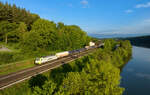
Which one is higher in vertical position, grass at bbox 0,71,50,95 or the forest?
the forest

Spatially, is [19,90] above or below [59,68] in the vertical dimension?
below

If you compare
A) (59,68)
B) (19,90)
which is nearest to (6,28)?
(59,68)

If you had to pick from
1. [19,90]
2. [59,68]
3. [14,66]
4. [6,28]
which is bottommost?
[19,90]

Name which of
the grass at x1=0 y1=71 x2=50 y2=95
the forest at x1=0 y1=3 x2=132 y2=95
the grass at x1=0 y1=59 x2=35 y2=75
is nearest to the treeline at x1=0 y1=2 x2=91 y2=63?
the forest at x1=0 y1=3 x2=132 y2=95

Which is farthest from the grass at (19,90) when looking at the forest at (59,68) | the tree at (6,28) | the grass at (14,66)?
the tree at (6,28)

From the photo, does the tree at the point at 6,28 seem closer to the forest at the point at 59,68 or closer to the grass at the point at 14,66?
the forest at the point at 59,68

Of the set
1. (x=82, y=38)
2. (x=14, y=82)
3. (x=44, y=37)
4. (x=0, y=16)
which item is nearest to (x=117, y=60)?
(x=82, y=38)

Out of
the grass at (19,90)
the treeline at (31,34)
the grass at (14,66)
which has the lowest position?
the grass at (19,90)

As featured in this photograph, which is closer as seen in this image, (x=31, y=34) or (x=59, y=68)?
(x=59, y=68)

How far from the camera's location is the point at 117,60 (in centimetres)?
5503

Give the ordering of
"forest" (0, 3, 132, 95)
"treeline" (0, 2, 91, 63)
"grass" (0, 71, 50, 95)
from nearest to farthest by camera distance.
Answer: "forest" (0, 3, 132, 95)
"grass" (0, 71, 50, 95)
"treeline" (0, 2, 91, 63)

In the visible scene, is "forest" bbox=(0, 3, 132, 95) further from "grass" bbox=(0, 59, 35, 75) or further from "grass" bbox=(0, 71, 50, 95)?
"grass" bbox=(0, 59, 35, 75)

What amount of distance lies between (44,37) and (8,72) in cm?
3175

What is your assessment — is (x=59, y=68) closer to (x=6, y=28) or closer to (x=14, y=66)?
(x=14, y=66)
